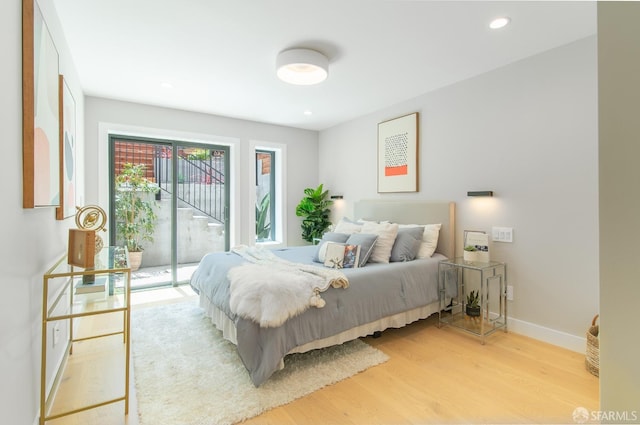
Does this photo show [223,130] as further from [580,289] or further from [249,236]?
[580,289]

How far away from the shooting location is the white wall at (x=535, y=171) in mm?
2461

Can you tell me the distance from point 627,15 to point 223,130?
14.8 feet

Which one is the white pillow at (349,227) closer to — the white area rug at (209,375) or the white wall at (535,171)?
the white wall at (535,171)

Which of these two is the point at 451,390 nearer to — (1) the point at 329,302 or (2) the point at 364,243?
(1) the point at 329,302

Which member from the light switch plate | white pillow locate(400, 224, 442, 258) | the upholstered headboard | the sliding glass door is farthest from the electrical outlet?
the light switch plate

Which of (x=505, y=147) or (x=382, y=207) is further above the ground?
(x=505, y=147)

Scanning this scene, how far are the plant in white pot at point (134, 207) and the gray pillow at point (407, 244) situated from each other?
3577mm

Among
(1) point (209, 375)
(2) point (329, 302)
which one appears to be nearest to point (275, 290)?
(2) point (329, 302)

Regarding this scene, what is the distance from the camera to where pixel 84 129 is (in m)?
3.71

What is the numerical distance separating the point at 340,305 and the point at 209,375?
3.45ft

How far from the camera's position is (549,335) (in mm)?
2666

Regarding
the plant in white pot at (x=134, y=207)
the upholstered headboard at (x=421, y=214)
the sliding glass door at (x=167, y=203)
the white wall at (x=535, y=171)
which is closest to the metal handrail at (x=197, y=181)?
the sliding glass door at (x=167, y=203)

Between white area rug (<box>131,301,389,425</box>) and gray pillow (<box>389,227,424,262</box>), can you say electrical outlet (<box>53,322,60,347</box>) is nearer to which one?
white area rug (<box>131,301,389,425</box>)

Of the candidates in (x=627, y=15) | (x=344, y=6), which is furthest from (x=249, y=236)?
(x=627, y=15)
